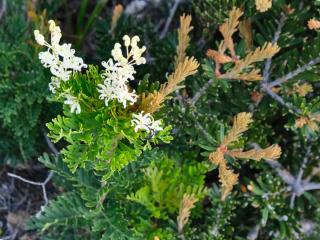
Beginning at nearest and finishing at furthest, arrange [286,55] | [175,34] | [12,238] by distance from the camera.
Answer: [286,55], [175,34], [12,238]

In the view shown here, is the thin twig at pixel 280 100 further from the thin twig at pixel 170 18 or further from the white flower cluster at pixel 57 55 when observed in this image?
the white flower cluster at pixel 57 55

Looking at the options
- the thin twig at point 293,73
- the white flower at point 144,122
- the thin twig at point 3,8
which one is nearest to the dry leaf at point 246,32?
the thin twig at point 293,73

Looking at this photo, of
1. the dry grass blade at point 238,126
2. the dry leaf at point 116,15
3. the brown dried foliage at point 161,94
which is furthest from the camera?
the dry leaf at point 116,15

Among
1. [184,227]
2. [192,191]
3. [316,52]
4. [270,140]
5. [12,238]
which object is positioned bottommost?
[12,238]

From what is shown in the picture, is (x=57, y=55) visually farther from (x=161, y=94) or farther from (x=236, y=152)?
(x=236, y=152)

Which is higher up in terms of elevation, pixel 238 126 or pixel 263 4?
pixel 263 4

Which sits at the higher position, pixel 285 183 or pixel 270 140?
pixel 270 140

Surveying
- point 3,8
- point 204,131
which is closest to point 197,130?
point 204,131

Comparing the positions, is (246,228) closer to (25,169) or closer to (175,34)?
(175,34)

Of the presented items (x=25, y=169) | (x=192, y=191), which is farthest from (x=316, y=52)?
(x=25, y=169)
